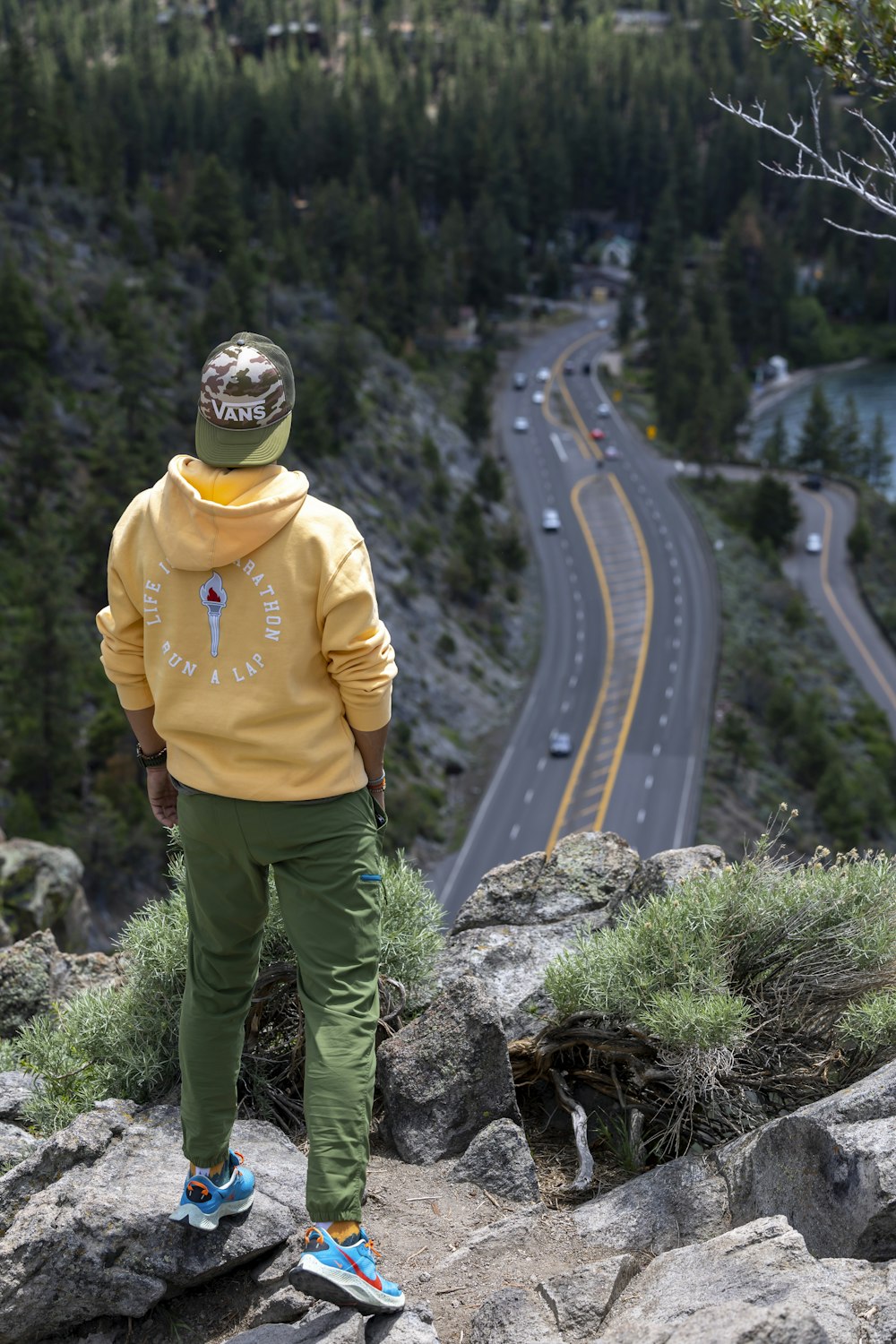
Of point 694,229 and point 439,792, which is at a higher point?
point 694,229

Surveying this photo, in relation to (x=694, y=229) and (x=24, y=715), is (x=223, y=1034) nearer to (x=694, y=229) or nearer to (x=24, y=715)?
(x=24, y=715)

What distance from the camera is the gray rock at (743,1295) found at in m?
3.01

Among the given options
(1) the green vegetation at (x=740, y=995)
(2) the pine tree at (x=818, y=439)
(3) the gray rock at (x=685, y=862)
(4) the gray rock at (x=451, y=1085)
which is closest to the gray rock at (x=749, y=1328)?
(1) the green vegetation at (x=740, y=995)

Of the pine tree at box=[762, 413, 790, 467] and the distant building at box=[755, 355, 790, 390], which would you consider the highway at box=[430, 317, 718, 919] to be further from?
the distant building at box=[755, 355, 790, 390]

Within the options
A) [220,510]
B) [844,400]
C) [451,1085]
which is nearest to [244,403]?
[220,510]

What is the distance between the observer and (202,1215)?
402 cm

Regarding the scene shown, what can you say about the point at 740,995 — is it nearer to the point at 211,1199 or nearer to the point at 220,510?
the point at 211,1199

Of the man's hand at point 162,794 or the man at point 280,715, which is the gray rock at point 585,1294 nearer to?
the man at point 280,715

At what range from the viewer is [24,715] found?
38406mm

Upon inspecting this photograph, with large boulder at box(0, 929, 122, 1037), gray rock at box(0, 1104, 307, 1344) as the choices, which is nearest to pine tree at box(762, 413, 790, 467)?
large boulder at box(0, 929, 122, 1037)

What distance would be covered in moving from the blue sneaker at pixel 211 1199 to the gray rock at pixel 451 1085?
819mm

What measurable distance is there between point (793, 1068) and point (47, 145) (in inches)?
2906

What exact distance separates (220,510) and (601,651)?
6396 cm

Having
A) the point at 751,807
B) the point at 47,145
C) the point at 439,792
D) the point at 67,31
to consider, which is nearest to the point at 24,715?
the point at 439,792
